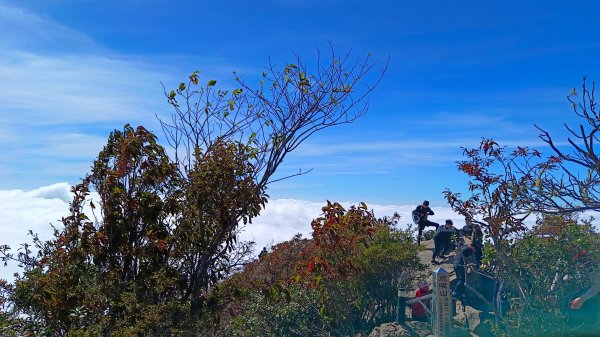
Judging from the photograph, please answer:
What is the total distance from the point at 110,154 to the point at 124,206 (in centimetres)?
60

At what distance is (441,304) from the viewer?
Answer: 644 cm

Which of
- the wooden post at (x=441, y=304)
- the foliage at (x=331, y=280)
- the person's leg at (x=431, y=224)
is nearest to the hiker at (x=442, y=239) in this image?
the person's leg at (x=431, y=224)

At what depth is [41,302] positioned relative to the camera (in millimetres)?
6043

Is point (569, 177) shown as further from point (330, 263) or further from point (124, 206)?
point (124, 206)

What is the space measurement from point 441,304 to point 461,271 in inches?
210

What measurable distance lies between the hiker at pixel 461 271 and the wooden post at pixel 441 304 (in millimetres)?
4632

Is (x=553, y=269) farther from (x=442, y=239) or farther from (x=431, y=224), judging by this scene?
(x=431, y=224)

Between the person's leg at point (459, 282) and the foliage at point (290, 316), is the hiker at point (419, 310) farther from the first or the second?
the foliage at point (290, 316)

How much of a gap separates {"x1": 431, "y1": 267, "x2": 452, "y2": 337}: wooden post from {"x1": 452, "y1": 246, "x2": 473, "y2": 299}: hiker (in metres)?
4.63

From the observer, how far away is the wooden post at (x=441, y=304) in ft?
20.9

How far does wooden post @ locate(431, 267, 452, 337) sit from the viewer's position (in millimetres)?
6379

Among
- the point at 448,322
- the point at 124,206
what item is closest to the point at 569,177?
the point at 448,322

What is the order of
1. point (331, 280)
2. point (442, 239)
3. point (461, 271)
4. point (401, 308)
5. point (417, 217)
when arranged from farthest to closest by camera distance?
1. point (417, 217)
2. point (442, 239)
3. point (461, 271)
4. point (401, 308)
5. point (331, 280)

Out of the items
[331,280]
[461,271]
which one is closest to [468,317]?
[461,271]
